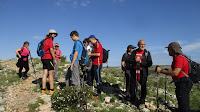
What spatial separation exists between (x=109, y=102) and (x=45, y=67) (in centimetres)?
330

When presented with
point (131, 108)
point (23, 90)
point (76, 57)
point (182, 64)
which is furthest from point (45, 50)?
point (182, 64)

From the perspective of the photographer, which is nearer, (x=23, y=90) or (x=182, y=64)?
(x=182, y=64)

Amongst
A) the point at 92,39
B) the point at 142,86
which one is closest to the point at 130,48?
the point at 142,86

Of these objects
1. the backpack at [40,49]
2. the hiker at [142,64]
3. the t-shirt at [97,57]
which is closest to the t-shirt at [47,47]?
the backpack at [40,49]

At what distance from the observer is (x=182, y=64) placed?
13.3ft

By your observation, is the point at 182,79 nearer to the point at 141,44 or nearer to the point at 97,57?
the point at 141,44

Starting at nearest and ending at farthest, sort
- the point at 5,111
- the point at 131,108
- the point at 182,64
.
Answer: the point at 182,64, the point at 5,111, the point at 131,108

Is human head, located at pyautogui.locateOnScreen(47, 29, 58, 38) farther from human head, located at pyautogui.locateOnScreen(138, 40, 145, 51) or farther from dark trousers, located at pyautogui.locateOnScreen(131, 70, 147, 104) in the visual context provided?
dark trousers, located at pyautogui.locateOnScreen(131, 70, 147, 104)

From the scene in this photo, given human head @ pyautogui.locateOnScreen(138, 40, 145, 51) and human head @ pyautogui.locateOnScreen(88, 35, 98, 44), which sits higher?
human head @ pyautogui.locateOnScreen(88, 35, 98, 44)

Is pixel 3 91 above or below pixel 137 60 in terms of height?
below

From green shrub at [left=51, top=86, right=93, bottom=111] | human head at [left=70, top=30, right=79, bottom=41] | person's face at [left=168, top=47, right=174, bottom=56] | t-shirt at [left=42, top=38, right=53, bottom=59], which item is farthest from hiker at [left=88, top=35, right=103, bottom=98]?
person's face at [left=168, top=47, right=174, bottom=56]

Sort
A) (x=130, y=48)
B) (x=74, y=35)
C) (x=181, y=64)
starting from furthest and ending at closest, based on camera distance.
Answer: (x=130, y=48) < (x=74, y=35) < (x=181, y=64)

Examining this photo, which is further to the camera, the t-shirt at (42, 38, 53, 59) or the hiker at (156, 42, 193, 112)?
the t-shirt at (42, 38, 53, 59)

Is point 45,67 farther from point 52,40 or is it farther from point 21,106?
point 21,106
